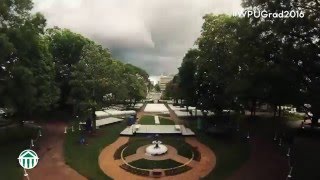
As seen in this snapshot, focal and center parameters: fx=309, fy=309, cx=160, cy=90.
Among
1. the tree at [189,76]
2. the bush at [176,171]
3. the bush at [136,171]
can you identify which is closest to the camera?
the bush at [136,171]

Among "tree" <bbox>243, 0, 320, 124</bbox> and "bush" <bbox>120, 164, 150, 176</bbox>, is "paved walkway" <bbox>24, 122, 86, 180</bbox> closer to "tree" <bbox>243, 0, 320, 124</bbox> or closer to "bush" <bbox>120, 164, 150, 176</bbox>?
"bush" <bbox>120, 164, 150, 176</bbox>

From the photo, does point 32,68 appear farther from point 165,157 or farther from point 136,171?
point 165,157

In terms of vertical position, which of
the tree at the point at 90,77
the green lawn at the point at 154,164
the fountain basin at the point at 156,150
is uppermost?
the tree at the point at 90,77

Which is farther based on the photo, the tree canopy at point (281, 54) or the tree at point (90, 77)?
the tree at point (90, 77)

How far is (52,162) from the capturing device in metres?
25.5

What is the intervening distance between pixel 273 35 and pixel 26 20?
74.2 feet

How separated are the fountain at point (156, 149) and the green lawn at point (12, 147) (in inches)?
415

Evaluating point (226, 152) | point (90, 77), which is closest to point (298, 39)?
point (226, 152)

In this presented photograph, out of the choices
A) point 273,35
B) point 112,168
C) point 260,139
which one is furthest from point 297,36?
point 112,168

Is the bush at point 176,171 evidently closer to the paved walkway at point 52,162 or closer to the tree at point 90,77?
the paved walkway at point 52,162

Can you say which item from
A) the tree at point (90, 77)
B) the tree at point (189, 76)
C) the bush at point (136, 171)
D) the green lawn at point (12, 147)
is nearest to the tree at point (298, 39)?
the bush at point (136, 171)

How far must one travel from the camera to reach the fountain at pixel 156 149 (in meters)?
27.4

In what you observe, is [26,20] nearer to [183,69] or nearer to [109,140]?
[109,140]

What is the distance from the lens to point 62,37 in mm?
49062
